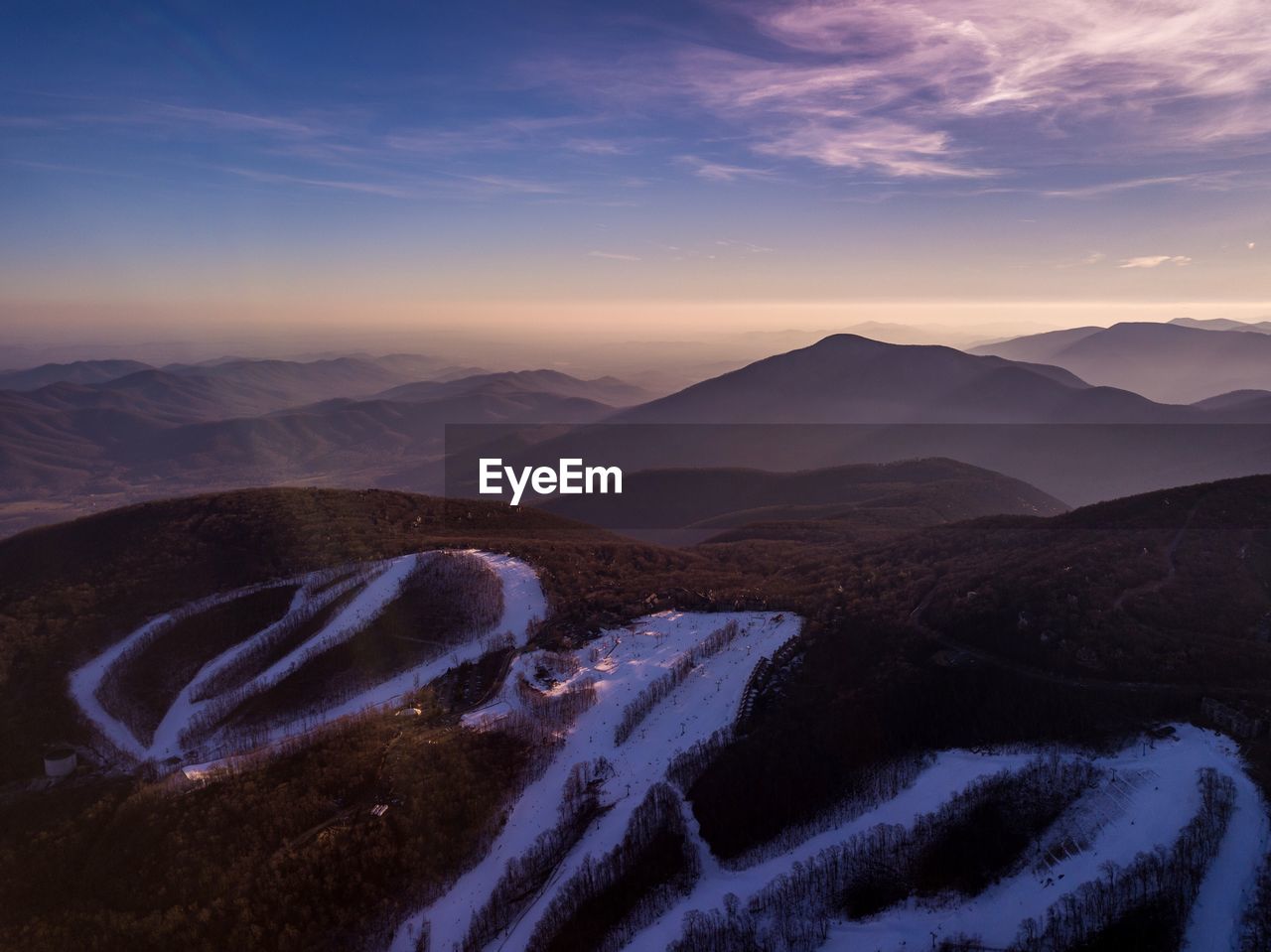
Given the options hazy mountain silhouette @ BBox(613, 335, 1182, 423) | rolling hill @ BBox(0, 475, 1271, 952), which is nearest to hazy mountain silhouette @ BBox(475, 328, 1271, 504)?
hazy mountain silhouette @ BBox(613, 335, 1182, 423)

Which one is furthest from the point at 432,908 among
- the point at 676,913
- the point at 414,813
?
the point at 676,913

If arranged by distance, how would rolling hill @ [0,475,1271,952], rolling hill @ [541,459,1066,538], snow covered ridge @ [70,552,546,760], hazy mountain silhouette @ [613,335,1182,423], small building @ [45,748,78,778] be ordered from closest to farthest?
rolling hill @ [0,475,1271,952]
small building @ [45,748,78,778]
snow covered ridge @ [70,552,546,760]
rolling hill @ [541,459,1066,538]
hazy mountain silhouette @ [613,335,1182,423]

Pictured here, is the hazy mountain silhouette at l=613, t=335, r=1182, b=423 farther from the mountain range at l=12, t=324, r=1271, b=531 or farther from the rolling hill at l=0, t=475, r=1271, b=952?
the rolling hill at l=0, t=475, r=1271, b=952

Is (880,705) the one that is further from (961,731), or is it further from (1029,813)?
(1029,813)

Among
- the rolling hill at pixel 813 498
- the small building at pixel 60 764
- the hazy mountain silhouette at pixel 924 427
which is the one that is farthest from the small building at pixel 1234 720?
the hazy mountain silhouette at pixel 924 427

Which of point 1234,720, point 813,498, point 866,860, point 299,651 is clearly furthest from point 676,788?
point 813,498

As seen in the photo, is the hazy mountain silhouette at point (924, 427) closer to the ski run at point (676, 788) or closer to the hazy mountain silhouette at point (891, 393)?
the hazy mountain silhouette at point (891, 393)

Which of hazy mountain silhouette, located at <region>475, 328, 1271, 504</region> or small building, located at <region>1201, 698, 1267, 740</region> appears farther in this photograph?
hazy mountain silhouette, located at <region>475, 328, 1271, 504</region>
